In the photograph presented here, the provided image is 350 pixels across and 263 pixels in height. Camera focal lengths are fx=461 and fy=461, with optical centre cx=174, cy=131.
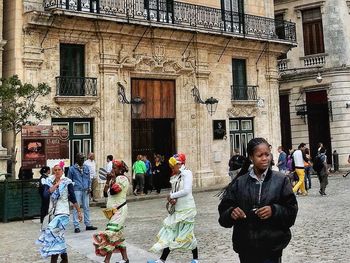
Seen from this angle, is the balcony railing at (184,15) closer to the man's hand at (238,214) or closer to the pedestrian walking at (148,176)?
the pedestrian walking at (148,176)

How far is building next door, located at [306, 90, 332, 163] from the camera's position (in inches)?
1136

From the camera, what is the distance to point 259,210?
140 inches

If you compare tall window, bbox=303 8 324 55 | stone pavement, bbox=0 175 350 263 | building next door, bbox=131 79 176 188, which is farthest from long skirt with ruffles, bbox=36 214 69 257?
tall window, bbox=303 8 324 55

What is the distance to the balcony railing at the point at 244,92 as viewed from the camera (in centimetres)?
2284

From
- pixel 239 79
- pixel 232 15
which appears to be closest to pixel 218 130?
pixel 239 79

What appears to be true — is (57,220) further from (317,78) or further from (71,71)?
(317,78)

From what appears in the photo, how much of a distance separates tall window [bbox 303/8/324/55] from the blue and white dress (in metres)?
25.2

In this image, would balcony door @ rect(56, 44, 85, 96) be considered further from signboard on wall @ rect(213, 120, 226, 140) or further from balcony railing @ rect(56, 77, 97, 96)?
signboard on wall @ rect(213, 120, 226, 140)

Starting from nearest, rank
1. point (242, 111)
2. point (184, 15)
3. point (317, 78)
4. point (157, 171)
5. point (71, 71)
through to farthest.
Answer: point (71, 71) → point (157, 171) → point (184, 15) → point (242, 111) → point (317, 78)

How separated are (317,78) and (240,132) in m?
8.08

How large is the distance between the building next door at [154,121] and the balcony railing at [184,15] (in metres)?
2.80

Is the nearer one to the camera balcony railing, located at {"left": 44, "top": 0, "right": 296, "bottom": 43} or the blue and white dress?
the blue and white dress

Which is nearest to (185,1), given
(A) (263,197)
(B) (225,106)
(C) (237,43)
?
(C) (237,43)

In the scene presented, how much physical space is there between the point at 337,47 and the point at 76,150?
18432mm
